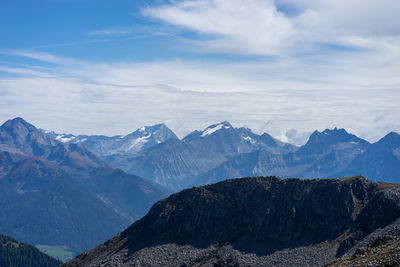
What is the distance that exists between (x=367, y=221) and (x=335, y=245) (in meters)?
16.9

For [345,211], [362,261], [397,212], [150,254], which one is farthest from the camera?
[150,254]

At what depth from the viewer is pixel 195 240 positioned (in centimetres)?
19800

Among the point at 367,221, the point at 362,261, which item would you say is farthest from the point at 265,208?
the point at 362,261

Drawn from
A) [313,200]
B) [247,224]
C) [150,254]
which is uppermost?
[313,200]

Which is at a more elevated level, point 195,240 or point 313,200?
point 313,200

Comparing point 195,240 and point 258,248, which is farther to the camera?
point 195,240

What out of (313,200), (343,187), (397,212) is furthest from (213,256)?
(397,212)

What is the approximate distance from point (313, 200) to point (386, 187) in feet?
100

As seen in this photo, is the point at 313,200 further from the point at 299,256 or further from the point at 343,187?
the point at 299,256

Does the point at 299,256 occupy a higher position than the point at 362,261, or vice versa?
the point at 362,261

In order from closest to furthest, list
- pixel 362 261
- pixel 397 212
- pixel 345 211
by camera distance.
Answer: pixel 362 261 → pixel 397 212 → pixel 345 211

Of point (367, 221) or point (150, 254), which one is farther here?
point (150, 254)

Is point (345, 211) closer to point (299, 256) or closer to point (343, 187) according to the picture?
point (343, 187)

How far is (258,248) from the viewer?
18000 cm
